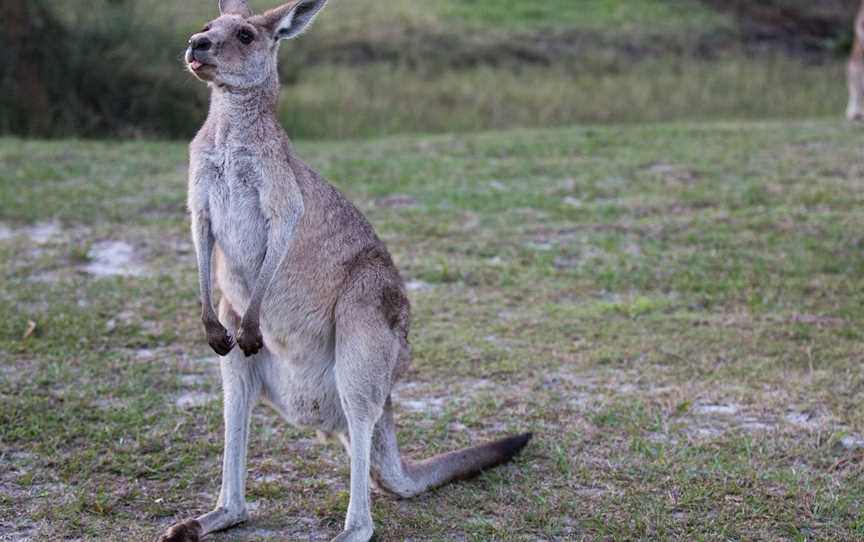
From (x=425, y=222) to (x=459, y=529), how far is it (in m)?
3.60

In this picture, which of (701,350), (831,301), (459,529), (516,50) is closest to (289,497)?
(459,529)

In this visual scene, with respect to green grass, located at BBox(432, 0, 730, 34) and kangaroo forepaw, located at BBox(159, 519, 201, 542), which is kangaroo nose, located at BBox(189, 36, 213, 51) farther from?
green grass, located at BBox(432, 0, 730, 34)

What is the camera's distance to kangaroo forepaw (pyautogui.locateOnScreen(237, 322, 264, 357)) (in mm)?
3105

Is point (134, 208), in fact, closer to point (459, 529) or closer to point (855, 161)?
point (459, 529)

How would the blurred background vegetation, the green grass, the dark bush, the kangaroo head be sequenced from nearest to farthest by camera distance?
1. the kangaroo head
2. the dark bush
3. the blurred background vegetation
4. the green grass

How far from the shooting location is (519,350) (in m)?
4.86

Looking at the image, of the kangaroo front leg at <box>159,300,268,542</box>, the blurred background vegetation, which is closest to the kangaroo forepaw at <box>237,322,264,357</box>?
the kangaroo front leg at <box>159,300,268,542</box>

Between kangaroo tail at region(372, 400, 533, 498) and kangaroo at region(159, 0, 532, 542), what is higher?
kangaroo at region(159, 0, 532, 542)

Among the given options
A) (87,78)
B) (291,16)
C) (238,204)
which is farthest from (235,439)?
Result: (87,78)

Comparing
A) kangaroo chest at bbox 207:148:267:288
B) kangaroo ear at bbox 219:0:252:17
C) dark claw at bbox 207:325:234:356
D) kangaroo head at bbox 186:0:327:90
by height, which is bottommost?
dark claw at bbox 207:325:234:356

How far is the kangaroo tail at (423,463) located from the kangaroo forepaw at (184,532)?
0.56 m

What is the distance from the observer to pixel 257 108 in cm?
325

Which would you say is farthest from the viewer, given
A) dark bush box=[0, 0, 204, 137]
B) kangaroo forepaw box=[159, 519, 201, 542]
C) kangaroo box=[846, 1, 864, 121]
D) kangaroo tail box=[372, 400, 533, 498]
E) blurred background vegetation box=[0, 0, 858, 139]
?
kangaroo box=[846, 1, 864, 121]

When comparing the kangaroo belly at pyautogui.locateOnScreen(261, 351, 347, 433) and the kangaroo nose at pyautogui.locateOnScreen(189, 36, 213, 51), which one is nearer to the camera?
the kangaroo nose at pyautogui.locateOnScreen(189, 36, 213, 51)
